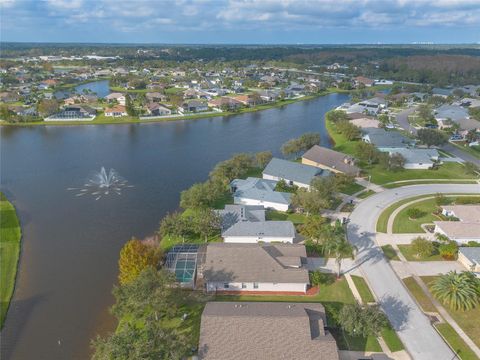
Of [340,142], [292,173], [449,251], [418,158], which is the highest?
[292,173]

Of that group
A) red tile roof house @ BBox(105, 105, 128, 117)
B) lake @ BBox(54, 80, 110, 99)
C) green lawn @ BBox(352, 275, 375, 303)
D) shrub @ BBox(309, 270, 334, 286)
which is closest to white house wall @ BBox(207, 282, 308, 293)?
shrub @ BBox(309, 270, 334, 286)

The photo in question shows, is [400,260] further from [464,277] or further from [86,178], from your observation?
[86,178]

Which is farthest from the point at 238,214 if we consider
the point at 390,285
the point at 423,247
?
the point at 423,247

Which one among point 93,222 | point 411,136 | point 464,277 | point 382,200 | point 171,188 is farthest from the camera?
point 411,136

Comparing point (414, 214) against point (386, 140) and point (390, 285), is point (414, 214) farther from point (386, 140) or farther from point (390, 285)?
point (386, 140)

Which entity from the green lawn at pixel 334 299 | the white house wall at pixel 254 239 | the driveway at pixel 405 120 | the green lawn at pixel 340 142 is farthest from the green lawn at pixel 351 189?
the driveway at pixel 405 120

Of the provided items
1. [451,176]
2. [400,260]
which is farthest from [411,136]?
[400,260]

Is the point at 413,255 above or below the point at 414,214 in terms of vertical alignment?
below
